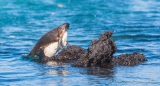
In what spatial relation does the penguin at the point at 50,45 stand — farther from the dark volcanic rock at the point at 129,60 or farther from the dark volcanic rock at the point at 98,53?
the dark volcanic rock at the point at 129,60

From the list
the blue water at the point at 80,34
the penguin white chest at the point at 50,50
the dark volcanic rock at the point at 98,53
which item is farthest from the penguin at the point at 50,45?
the dark volcanic rock at the point at 98,53

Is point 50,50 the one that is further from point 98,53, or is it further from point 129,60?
point 129,60

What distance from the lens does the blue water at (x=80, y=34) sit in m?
13.3

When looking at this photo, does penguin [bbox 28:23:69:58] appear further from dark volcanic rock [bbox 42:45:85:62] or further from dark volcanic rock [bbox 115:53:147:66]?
dark volcanic rock [bbox 115:53:147:66]

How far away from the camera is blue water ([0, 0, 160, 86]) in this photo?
13.3m

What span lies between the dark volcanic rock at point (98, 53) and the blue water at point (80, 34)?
1.34ft

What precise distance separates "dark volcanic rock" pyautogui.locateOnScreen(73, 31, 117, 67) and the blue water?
16.0 inches

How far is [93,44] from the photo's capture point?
14969 millimetres

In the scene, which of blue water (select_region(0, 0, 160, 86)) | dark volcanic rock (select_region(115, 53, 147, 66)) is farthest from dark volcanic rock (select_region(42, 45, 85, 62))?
dark volcanic rock (select_region(115, 53, 147, 66))

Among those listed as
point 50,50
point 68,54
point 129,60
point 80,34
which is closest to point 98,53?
Answer: point 129,60

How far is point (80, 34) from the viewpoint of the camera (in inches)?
914

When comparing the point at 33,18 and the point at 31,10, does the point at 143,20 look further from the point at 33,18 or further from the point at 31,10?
the point at 31,10

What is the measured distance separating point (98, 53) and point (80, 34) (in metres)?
8.48

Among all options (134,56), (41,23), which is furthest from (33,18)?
(134,56)
